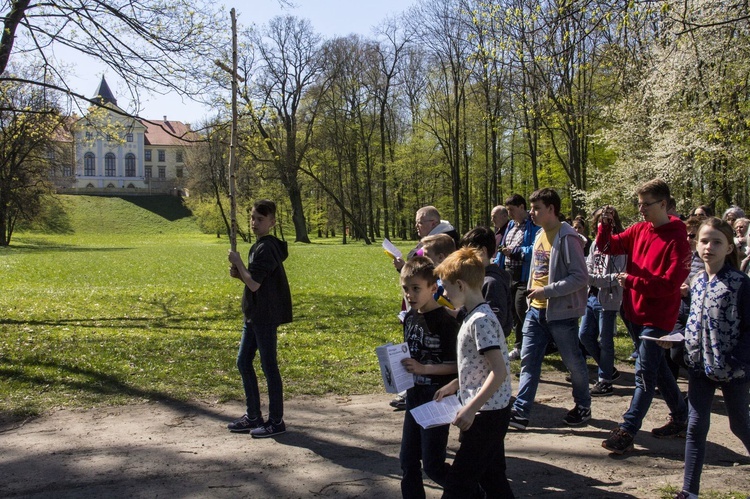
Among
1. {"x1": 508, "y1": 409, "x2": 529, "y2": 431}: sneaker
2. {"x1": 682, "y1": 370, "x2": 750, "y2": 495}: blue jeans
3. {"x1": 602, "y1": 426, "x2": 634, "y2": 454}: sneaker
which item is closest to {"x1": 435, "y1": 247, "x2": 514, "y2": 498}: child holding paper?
{"x1": 682, "y1": 370, "x2": 750, "y2": 495}: blue jeans

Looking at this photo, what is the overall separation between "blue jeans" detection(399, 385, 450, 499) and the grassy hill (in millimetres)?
77329

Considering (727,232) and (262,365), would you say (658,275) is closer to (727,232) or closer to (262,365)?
(727,232)

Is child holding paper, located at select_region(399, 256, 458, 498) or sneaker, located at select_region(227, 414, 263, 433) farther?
sneaker, located at select_region(227, 414, 263, 433)

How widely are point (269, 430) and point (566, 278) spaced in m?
2.89

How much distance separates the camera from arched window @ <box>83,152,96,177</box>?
109688 mm

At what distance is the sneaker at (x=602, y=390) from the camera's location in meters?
6.94

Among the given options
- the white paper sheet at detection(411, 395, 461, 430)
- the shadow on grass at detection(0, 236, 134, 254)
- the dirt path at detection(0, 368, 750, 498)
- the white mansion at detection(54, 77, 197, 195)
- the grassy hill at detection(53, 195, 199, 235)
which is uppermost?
the white mansion at detection(54, 77, 197, 195)

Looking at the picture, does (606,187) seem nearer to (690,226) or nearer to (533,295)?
(690,226)

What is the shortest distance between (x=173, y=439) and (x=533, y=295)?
3.35 metres

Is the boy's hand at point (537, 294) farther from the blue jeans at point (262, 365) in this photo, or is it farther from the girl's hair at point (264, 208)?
the girl's hair at point (264, 208)

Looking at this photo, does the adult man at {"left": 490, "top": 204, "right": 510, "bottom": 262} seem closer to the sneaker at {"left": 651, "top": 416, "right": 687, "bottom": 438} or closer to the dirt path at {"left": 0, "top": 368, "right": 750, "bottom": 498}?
the dirt path at {"left": 0, "top": 368, "right": 750, "bottom": 498}

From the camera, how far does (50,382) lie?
24.1ft

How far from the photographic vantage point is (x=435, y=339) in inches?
149

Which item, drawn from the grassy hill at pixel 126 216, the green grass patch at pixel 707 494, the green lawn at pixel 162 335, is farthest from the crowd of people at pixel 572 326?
the grassy hill at pixel 126 216
